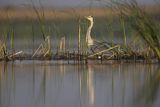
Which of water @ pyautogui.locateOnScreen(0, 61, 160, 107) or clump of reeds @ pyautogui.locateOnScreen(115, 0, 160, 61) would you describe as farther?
clump of reeds @ pyautogui.locateOnScreen(115, 0, 160, 61)

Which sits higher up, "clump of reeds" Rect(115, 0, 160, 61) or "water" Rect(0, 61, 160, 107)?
"clump of reeds" Rect(115, 0, 160, 61)

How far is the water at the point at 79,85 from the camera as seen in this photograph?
976 centimetres

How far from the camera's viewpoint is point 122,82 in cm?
1179

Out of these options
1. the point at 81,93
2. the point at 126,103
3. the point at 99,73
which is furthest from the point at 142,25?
the point at 126,103

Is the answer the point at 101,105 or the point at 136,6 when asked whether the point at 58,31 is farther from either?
the point at 101,105

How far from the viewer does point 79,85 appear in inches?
461

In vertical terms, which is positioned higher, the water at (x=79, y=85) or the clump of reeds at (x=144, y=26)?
the clump of reeds at (x=144, y=26)

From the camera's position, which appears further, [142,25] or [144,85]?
[142,25]

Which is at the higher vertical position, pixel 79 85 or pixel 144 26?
pixel 144 26

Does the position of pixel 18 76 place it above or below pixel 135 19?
below

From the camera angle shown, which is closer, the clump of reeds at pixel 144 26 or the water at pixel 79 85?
the water at pixel 79 85

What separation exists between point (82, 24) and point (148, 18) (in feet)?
10.1

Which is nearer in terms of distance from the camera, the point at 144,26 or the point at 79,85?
the point at 79,85

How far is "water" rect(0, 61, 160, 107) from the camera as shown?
976cm
